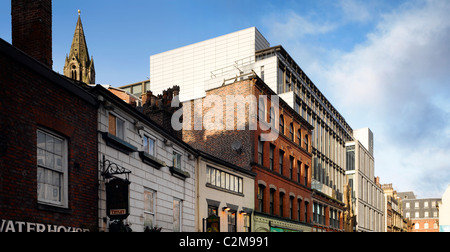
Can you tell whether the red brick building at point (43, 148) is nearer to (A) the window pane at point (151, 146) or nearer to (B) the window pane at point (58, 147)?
(B) the window pane at point (58, 147)

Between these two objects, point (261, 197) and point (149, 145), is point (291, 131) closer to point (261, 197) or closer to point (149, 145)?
point (261, 197)

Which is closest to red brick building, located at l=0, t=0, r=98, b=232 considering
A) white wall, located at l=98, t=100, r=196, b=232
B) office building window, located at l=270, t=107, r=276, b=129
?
white wall, located at l=98, t=100, r=196, b=232

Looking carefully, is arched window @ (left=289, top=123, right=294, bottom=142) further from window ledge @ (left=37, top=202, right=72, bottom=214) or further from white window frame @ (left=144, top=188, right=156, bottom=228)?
window ledge @ (left=37, top=202, right=72, bottom=214)

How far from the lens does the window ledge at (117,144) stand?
15.4 meters

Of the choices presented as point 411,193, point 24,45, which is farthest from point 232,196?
point 411,193

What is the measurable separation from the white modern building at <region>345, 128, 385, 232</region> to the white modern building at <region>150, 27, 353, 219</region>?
6.93 m

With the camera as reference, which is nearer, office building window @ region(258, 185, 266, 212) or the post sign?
the post sign

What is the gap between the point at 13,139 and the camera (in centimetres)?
1110

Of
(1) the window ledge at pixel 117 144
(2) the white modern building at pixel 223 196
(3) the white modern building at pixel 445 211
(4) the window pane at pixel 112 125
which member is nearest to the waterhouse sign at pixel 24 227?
(1) the window ledge at pixel 117 144

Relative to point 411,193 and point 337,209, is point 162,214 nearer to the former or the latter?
point 337,209

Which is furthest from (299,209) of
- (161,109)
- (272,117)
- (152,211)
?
(152,211)

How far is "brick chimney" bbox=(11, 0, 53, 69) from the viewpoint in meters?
15.9
